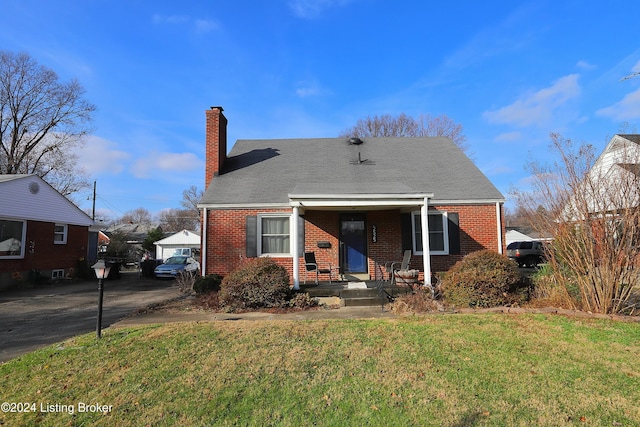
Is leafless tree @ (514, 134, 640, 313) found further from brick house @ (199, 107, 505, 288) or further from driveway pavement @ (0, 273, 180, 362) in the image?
driveway pavement @ (0, 273, 180, 362)

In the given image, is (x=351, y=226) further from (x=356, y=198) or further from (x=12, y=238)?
(x=12, y=238)

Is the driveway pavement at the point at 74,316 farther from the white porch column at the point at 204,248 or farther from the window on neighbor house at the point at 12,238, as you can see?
the window on neighbor house at the point at 12,238

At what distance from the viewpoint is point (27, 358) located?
5051mm

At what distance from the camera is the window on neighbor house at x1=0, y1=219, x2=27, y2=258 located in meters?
14.0

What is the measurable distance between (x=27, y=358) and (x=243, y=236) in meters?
6.38

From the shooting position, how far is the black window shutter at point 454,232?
11047mm

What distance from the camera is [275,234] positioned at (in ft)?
36.4

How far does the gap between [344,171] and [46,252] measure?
46.3 feet

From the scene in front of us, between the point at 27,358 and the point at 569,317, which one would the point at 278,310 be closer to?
the point at 27,358

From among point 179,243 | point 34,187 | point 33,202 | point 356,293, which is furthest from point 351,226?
point 179,243

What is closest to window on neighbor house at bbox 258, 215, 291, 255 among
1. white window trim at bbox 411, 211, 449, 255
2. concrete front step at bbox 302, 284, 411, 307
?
concrete front step at bbox 302, 284, 411, 307

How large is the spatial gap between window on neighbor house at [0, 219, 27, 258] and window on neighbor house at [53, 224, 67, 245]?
185 centimetres

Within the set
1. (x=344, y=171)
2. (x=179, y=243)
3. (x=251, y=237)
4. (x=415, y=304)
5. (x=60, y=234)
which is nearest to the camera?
(x=415, y=304)

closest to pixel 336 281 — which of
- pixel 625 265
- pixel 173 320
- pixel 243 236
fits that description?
pixel 243 236
